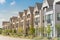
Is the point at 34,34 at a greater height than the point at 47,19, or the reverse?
the point at 47,19

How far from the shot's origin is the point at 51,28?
166ft

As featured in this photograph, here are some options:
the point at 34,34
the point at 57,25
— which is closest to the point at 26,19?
the point at 34,34

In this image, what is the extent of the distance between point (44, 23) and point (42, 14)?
339 cm

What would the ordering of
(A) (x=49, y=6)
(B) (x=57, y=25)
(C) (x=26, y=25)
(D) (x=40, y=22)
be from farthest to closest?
1. (C) (x=26, y=25)
2. (D) (x=40, y=22)
3. (A) (x=49, y=6)
4. (B) (x=57, y=25)

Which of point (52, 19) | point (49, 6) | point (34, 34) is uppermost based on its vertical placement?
point (49, 6)

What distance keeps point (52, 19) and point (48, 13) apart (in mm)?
2420

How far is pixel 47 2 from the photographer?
5841cm

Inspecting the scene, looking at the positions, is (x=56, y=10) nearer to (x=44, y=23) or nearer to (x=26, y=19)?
(x=44, y=23)

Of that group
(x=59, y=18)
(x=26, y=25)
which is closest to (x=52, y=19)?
(x=59, y=18)

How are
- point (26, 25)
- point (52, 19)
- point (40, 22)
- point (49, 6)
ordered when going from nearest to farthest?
point (52, 19), point (49, 6), point (40, 22), point (26, 25)

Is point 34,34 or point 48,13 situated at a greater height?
point 48,13

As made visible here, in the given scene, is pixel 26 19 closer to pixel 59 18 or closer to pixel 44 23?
pixel 44 23

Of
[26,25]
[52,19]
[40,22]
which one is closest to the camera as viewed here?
[52,19]

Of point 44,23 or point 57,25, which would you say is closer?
point 57,25
